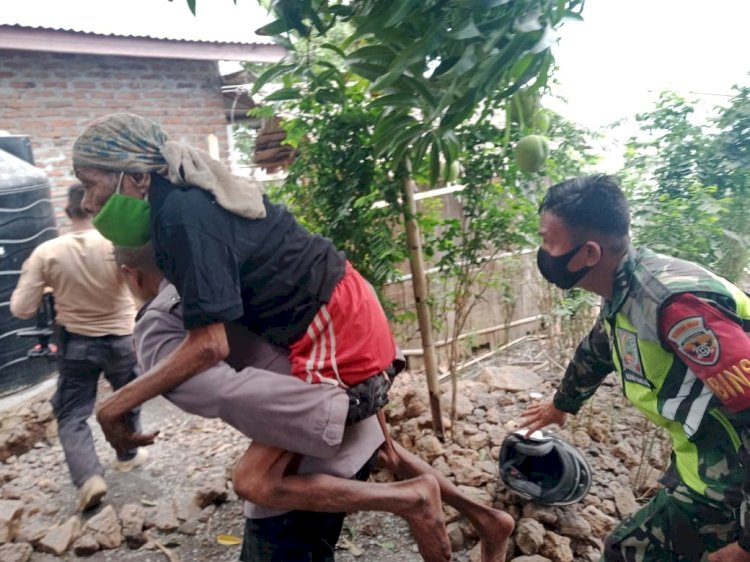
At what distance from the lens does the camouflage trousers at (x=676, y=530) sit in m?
1.80

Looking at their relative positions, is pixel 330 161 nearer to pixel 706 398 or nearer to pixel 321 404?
pixel 321 404

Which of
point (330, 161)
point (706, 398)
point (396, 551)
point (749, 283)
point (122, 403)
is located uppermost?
point (330, 161)

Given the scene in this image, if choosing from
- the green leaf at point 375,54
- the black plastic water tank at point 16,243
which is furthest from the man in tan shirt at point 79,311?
the green leaf at point 375,54

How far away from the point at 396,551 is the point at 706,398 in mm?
1715

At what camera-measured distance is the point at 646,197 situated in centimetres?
324

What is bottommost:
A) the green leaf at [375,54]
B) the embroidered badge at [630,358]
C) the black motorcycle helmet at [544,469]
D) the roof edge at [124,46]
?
the black motorcycle helmet at [544,469]

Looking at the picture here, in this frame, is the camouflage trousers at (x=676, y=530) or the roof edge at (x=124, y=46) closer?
the camouflage trousers at (x=676, y=530)

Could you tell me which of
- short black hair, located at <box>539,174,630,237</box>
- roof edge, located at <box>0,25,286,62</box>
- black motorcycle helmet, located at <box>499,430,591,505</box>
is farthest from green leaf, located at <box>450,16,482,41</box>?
roof edge, located at <box>0,25,286,62</box>

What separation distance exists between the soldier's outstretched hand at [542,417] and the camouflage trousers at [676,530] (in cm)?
56

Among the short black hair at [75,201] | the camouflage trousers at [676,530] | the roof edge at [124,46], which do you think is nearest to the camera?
the camouflage trousers at [676,530]

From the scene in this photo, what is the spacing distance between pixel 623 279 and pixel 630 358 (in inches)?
9.9

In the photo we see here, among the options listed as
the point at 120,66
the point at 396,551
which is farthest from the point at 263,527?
the point at 120,66

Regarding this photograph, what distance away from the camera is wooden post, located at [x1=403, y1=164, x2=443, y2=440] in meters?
3.08

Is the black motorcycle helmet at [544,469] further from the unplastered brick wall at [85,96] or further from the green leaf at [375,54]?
the unplastered brick wall at [85,96]
